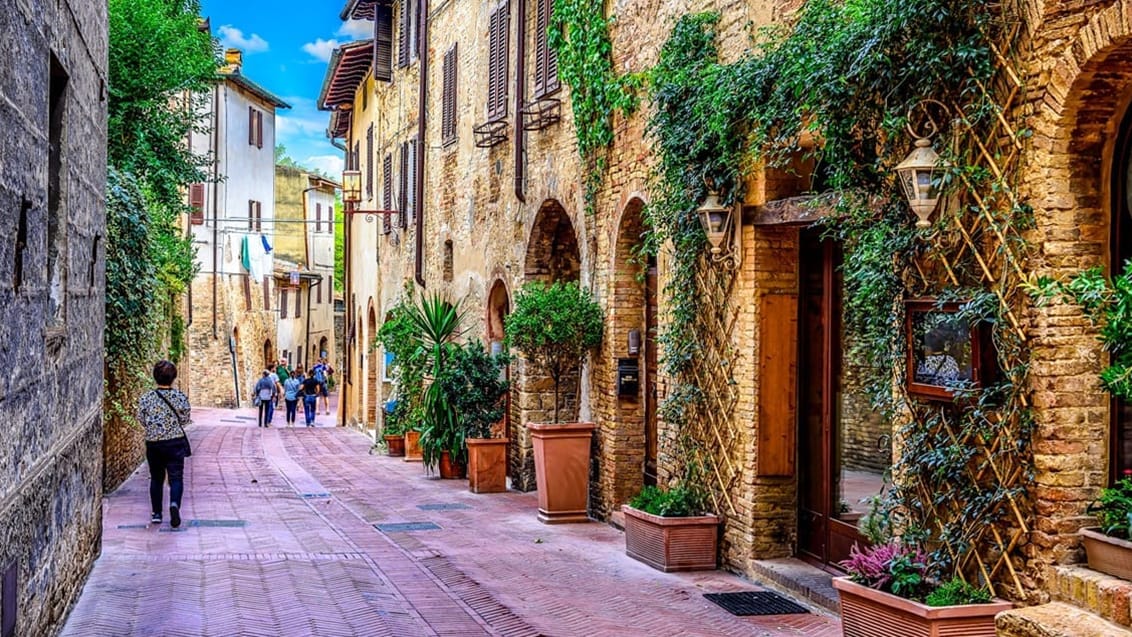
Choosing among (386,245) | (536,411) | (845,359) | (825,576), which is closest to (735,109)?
(845,359)

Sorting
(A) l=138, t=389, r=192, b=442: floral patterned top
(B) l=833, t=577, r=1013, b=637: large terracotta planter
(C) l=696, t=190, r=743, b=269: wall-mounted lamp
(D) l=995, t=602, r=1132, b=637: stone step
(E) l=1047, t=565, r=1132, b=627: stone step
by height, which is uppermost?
(C) l=696, t=190, r=743, b=269: wall-mounted lamp

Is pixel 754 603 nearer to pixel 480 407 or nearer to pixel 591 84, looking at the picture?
pixel 591 84

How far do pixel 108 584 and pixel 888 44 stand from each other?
6331mm

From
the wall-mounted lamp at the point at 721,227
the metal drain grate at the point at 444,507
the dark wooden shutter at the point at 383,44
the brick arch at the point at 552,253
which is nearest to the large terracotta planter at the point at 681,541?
the wall-mounted lamp at the point at 721,227

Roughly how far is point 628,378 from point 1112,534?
270 inches

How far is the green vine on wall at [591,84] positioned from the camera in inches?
491

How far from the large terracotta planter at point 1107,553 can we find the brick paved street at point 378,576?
2.20m

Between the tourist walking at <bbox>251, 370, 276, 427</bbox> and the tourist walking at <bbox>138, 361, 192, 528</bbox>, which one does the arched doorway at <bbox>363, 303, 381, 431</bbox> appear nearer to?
the tourist walking at <bbox>251, 370, 276, 427</bbox>

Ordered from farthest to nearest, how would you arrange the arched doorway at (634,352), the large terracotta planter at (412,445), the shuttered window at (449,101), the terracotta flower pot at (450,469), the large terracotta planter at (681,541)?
1. the large terracotta planter at (412,445)
2. the shuttered window at (449,101)
3. the terracotta flower pot at (450,469)
4. the arched doorway at (634,352)
5. the large terracotta planter at (681,541)

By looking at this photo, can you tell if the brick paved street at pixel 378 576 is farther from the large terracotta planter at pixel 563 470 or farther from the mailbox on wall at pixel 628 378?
the mailbox on wall at pixel 628 378

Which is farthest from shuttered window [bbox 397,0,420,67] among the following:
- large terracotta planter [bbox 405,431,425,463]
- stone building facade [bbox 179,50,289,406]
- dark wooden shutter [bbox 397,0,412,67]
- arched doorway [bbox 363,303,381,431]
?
stone building facade [bbox 179,50,289,406]

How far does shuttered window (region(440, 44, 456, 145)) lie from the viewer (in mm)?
19969

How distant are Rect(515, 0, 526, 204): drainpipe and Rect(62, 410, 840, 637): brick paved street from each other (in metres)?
3.92

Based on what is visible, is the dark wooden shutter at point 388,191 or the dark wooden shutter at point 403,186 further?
the dark wooden shutter at point 388,191
